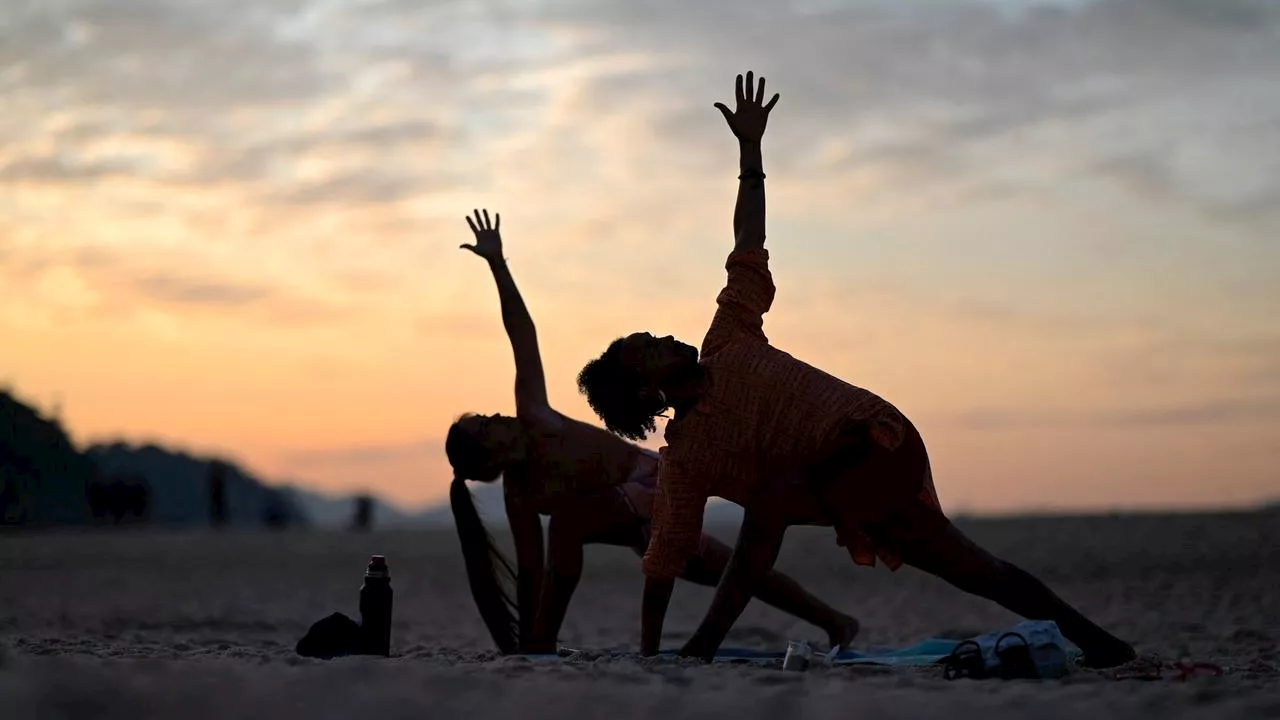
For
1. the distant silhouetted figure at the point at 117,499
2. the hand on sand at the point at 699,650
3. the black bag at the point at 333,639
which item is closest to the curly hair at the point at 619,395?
the hand on sand at the point at 699,650

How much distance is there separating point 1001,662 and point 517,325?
273cm

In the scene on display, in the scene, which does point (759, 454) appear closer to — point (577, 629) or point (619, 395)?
point (619, 395)

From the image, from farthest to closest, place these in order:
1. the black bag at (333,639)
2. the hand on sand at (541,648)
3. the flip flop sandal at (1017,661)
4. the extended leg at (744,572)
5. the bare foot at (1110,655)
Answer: the hand on sand at (541,648)
the black bag at (333,639)
the extended leg at (744,572)
the bare foot at (1110,655)
the flip flop sandal at (1017,661)

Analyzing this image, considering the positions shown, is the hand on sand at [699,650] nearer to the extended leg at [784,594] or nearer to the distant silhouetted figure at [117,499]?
the extended leg at [784,594]

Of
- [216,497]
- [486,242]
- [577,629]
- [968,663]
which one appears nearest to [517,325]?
[486,242]

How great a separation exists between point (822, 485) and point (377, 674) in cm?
179

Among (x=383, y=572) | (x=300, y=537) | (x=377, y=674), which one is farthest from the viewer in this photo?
(x=300, y=537)

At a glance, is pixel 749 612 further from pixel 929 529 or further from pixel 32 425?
pixel 32 425

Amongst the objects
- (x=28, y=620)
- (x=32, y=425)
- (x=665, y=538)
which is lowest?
(x=28, y=620)

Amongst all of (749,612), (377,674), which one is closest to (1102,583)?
(749,612)

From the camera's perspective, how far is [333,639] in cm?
520

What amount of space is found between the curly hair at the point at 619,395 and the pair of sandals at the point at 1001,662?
4.40 feet

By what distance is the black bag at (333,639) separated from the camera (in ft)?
16.8

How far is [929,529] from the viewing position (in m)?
4.63
